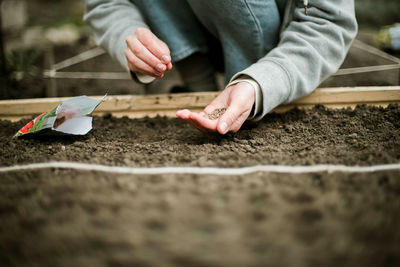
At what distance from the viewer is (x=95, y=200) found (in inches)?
20.9

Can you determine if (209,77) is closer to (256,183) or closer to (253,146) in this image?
(253,146)

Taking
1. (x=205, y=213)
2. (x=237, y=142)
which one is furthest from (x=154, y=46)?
(x=205, y=213)

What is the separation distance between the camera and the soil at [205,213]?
0.43 m

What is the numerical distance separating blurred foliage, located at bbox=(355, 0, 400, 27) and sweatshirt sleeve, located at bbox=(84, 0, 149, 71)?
283 centimetres

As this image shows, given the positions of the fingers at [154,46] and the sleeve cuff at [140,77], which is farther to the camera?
the sleeve cuff at [140,77]

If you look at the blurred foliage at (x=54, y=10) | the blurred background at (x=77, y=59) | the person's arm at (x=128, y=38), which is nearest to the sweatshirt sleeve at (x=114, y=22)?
the person's arm at (x=128, y=38)

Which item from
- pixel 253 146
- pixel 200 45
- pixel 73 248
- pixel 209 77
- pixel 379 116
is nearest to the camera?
pixel 73 248

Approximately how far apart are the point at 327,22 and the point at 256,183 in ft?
2.25

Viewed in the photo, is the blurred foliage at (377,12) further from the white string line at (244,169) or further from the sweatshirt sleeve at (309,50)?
the white string line at (244,169)

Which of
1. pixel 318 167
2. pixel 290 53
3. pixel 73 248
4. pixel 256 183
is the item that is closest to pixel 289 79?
pixel 290 53

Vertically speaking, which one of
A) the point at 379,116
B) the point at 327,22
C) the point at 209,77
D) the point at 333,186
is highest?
the point at 327,22

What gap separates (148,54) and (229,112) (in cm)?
35

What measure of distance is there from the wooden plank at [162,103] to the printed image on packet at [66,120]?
198mm

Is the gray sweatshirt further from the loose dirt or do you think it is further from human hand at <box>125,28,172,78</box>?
human hand at <box>125,28,172,78</box>
